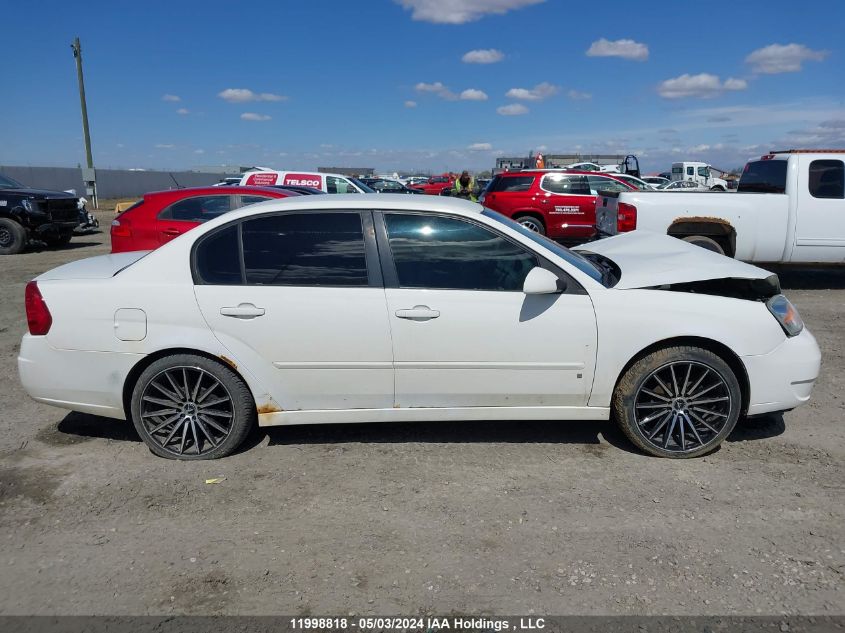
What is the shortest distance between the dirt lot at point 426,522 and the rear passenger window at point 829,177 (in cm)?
523

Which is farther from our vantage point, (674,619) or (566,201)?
(566,201)

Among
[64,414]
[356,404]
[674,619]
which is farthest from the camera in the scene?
[64,414]

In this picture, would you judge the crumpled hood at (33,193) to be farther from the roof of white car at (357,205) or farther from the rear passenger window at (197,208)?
the roof of white car at (357,205)

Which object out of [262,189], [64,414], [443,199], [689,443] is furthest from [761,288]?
[262,189]

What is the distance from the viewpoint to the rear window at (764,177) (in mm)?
8695

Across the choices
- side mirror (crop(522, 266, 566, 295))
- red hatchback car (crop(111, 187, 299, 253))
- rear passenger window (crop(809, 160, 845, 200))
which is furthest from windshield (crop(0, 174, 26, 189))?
rear passenger window (crop(809, 160, 845, 200))

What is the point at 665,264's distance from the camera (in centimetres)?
→ 413

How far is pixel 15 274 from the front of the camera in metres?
11.2

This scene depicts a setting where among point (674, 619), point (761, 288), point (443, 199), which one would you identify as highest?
→ point (443, 199)

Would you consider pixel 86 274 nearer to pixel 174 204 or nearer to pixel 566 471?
pixel 566 471

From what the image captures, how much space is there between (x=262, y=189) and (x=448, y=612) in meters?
6.68

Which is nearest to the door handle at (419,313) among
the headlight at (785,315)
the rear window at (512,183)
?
the headlight at (785,315)

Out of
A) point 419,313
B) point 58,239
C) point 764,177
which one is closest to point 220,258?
point 419,313

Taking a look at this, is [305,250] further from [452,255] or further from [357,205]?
[452,255]
